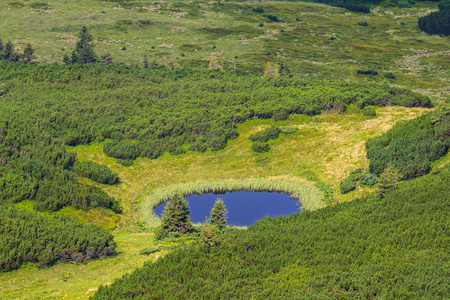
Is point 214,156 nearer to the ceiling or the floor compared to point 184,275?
nearer to the floor

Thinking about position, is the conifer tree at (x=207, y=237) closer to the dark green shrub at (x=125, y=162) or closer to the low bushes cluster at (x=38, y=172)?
the low bushes cluster at (x=38, y=172)

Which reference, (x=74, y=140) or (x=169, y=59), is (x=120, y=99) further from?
(x=169, y=59)

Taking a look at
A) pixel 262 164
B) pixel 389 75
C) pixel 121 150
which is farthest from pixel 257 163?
pixel 389 75

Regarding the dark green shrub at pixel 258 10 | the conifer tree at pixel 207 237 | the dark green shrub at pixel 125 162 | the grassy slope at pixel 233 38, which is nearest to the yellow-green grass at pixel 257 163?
the dark green shrub at pixel 125 162

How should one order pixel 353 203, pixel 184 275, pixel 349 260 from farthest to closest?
pixel 353 203
pixel 349 260
pixel 184 275

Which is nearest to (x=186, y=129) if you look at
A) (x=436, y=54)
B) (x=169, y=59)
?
(x=169, y=59)

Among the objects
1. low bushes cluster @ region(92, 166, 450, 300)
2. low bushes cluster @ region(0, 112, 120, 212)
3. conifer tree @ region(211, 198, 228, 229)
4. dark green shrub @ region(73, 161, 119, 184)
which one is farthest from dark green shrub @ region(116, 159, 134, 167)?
low bushes cluster @ region(92, 166, 450, 300)
